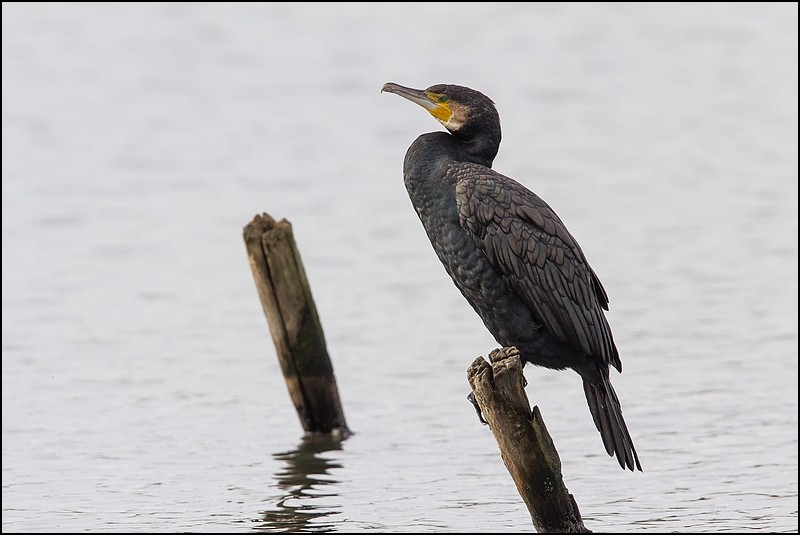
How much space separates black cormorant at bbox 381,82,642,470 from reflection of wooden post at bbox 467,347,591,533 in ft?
1.28

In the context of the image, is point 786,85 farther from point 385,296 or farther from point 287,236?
point 287,236

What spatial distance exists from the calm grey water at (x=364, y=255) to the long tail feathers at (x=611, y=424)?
1.21 meters

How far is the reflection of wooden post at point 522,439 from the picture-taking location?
5504 millimetres

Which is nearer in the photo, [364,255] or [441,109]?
[441,109]

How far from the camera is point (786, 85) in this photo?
24.2 meters

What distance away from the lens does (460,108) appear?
6410 mm

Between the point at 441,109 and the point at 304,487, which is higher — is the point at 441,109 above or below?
above

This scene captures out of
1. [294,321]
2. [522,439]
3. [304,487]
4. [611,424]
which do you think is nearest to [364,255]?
[294,321]

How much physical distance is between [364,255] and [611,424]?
8.52 metres

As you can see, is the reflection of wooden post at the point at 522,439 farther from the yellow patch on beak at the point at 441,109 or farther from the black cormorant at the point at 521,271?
the yellow patch on beak at the point at 441,109

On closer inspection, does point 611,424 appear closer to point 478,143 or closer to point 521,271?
point 521,271

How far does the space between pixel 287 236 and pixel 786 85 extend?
17669mm

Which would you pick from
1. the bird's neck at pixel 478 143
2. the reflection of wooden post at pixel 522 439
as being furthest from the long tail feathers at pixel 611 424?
the bird's neck at pixel 478 143

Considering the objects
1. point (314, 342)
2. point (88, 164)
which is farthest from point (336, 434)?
point (88, 164)
